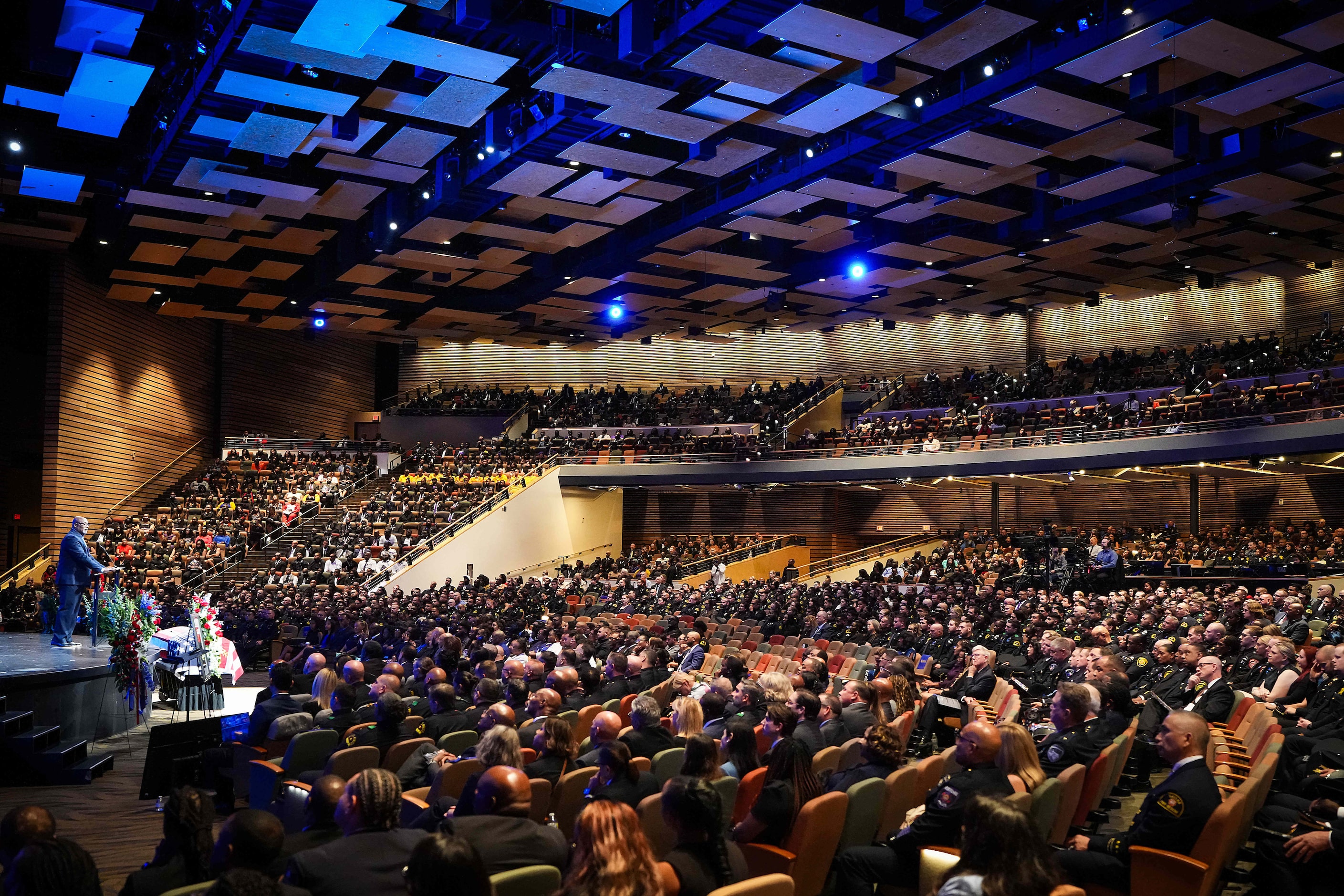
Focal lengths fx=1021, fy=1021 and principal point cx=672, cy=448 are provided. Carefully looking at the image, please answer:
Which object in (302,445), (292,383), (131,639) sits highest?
(292,383)

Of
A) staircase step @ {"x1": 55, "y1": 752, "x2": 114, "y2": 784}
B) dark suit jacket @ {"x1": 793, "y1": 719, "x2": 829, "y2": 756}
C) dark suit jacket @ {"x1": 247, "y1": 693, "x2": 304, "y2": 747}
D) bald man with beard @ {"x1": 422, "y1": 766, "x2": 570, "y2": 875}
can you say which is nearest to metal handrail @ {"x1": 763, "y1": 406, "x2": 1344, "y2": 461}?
dark suit jacket @ {"x1": 793, "y1": 719, "x2": 829, "y2": 756}

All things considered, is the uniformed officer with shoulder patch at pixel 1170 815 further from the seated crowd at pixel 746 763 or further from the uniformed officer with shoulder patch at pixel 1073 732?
the uniformed officer with shoulder patch at pixel 1073 732

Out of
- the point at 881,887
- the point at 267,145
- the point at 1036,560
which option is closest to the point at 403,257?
the point at 267,145

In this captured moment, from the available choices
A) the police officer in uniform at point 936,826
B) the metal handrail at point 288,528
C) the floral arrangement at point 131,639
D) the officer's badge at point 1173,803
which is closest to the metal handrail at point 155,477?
the metal handrail at point 288,528

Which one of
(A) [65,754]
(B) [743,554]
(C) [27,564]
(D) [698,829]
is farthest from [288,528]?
(D) [698,829]

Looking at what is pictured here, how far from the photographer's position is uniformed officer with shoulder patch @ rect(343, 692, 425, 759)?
5684 mm

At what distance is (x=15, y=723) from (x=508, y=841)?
5.96 meters

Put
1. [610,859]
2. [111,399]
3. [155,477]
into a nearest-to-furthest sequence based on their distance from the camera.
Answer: [610,859] → [111,399] → [155,477]

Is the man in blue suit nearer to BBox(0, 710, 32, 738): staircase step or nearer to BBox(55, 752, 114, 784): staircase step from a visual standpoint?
BBox(0, 710, 32, 738): staircase step

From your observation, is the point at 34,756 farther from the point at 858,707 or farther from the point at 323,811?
the point at 858,707

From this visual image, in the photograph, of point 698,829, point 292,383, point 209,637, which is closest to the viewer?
point 698,829

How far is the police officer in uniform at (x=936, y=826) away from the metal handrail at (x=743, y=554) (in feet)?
67.5

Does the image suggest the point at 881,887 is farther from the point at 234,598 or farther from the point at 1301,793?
the point at 234,598

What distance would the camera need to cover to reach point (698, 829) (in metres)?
3.18
